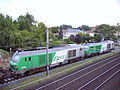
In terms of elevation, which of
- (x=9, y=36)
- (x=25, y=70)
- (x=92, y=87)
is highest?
(x=9, y=36)

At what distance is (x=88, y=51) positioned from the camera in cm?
3158

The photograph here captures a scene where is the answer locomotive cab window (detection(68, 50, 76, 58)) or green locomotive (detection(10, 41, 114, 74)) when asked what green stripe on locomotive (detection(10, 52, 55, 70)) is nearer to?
green locomotive (detection(10, 41, 114, 74))

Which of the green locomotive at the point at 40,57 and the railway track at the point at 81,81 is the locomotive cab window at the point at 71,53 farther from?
the railway track at the point at 81,81

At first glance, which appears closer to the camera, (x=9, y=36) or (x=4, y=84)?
(x=4, y=84)

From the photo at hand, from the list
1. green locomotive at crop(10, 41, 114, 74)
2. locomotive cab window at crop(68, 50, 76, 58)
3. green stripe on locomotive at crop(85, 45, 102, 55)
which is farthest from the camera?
green stripe on locomotive at crop(85, 45, 102, 55)

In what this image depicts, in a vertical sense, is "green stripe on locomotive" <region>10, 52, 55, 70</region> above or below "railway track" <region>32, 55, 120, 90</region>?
above

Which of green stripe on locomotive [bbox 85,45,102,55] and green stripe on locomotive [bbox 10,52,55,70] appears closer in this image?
green stripe on locomotive [bbox 10,52,55,70]

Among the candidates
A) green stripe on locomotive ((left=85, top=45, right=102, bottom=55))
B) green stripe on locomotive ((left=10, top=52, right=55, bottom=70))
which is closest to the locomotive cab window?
green stripe on locomotive ((left=85, top=45, right=102, bottom=55))

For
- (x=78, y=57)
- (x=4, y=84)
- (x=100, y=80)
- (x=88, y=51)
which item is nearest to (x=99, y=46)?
(x=88, y=51)

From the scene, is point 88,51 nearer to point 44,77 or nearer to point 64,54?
→ point 64,54

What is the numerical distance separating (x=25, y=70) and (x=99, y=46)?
77.6 ft

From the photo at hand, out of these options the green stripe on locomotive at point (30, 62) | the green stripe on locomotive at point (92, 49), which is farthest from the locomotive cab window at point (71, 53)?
the green stripe on locomotive at point (30, 62)

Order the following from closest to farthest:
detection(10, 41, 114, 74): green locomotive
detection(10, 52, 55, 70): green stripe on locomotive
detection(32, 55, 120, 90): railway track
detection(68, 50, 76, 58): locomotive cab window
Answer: detection(32, 55, 120, 90): railway track → detection(10, 52, 55, 70): green stripe on locomotive → detection(10, 41, 114, 74): green locomotive → detection(68, 50, 76, 58): locomotive cab window

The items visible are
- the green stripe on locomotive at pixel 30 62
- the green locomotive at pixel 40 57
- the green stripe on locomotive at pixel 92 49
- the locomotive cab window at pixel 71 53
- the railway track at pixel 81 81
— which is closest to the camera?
the railway track at pixel 81 81
